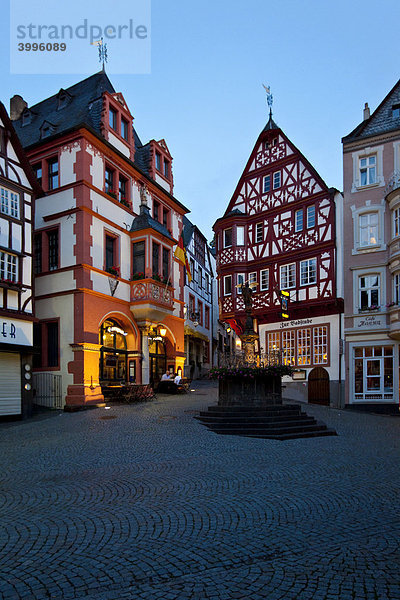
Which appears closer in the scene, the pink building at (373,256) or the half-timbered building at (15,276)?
the half-timbered building at (15,276)

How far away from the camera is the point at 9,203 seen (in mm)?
19172

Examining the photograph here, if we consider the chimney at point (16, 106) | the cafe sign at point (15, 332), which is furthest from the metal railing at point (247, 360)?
the chimney at point (16, 106)

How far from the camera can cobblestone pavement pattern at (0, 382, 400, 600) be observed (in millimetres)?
4406

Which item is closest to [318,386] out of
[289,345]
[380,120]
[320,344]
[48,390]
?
[320,344]

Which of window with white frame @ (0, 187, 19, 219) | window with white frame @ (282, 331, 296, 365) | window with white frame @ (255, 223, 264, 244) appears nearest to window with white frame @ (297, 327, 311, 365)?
window with white frame @ (282, 331, 296, 365)

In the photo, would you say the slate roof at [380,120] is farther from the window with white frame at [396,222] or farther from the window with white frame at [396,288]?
the window with white frame at [396,288]

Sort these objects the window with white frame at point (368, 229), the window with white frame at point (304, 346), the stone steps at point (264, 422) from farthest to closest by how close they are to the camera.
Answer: the window with white frame at point (304, 346) < the window with white frame at point (368, 229) < the stone steps at point (264, 422)

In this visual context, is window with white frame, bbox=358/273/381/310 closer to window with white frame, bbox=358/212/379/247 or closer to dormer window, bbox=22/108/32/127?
window with white frame, bbox=358/212/379/247

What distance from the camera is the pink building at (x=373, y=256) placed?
2291 centimetres

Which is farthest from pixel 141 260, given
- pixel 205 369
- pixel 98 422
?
pixel 205 369

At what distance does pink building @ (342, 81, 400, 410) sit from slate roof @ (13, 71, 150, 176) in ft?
38.6

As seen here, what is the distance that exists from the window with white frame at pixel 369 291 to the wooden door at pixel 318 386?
4.24 meters

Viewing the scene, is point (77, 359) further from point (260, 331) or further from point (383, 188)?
point (383, 188)

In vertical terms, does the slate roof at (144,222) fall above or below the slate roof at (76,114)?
below
